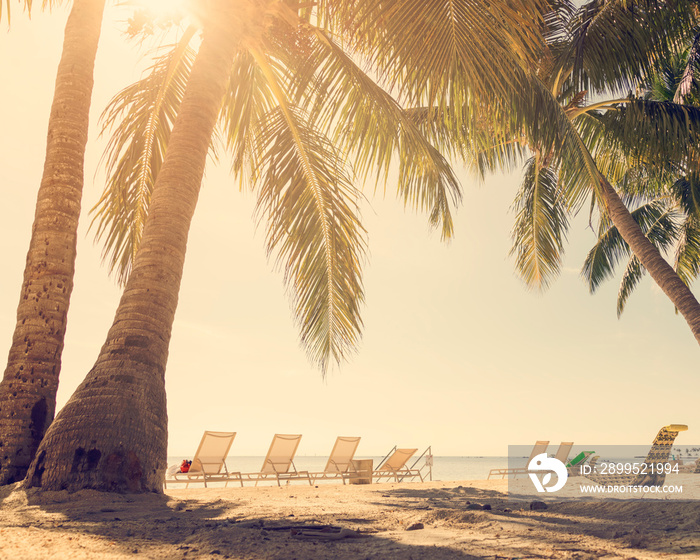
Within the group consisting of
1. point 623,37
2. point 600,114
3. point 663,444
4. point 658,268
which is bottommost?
point 663,444

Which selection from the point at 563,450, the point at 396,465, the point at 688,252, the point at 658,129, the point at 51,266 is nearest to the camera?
the point at 51,266

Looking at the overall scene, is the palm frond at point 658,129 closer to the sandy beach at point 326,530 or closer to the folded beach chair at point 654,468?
the folded beach chair at point 654,468

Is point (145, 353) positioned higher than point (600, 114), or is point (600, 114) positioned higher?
point (600, 114)

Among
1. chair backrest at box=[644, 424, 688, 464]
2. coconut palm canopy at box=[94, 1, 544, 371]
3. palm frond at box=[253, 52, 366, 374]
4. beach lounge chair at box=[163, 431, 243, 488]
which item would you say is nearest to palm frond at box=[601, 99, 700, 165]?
coconut palm canopy at box=[94, 1, 544, 371]

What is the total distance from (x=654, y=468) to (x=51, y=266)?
24.6 ft

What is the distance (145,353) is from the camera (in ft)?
13.6

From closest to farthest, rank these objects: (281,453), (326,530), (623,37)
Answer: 1. (326,530)
2. (623,37)
3. (281,453)

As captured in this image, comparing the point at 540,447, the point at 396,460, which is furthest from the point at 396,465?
the point at 540,447

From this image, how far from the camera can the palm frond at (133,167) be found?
6477 mm

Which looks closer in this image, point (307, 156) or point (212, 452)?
point (307, 156)

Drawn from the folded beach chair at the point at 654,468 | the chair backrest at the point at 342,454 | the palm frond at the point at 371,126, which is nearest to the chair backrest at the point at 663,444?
the folded beach chair at the point at 654,468

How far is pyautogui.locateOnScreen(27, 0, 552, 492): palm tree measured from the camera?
381cm

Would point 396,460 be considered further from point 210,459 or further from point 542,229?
point 542,229

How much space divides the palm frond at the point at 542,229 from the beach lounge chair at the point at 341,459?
4.90 meters
